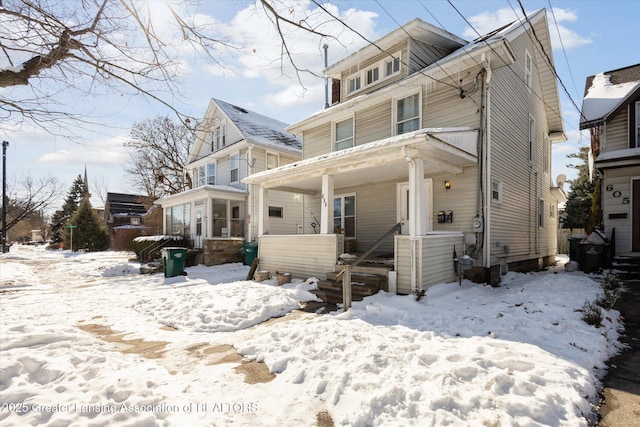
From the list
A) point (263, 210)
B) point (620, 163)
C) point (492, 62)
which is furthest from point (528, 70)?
point (263, 210)

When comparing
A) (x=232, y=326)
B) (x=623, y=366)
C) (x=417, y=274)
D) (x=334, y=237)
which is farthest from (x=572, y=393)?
(x=334, y=237)

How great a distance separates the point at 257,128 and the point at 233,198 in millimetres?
4676

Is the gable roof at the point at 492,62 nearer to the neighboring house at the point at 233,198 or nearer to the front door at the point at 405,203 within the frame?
the front door at the point at 405,203

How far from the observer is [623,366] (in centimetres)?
382

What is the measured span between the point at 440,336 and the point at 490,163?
20.1ft

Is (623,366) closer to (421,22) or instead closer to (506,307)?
(506,307)

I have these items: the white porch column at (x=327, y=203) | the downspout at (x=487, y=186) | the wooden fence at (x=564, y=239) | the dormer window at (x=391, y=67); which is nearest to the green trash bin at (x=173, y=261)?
the white porch column at (x=327, y=203)

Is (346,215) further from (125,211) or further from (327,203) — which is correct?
(125,211)

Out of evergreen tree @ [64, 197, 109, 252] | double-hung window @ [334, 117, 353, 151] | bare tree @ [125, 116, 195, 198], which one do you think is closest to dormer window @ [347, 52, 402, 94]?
double-hung window @ [334, 117, 353, 151]

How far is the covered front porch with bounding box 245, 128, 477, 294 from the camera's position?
6949mm

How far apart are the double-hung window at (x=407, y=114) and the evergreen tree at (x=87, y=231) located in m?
28.4

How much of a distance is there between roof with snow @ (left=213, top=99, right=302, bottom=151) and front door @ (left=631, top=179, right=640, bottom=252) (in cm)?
1404

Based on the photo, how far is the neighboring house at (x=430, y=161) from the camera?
754 cm

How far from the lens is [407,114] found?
10.4 m
